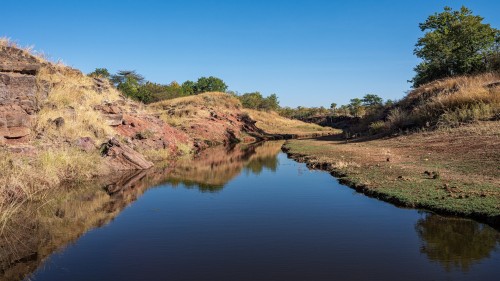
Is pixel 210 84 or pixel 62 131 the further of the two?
pixel 210 84

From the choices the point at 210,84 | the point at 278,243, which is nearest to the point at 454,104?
the point at 278,243

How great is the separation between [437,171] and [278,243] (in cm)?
915

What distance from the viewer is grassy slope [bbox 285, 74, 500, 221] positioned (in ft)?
37.6

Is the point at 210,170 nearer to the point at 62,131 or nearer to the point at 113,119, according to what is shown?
the point at 62,131

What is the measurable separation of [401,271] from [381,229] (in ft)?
8.46

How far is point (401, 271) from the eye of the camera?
7180 millimetres

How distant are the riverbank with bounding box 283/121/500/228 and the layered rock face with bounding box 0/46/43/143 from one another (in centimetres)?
1356

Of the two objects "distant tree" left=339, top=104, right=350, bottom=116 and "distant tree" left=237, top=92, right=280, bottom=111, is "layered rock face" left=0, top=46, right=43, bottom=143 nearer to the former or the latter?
"distant tree" left=237, top=92, right=280, bottom=111

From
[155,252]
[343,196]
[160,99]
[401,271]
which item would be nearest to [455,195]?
[343,196]

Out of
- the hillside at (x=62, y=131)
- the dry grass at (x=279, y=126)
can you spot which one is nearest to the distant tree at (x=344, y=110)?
the dry grass at (x=279, y=126)

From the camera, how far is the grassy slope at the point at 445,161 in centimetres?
1145

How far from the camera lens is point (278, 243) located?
881 centimetres

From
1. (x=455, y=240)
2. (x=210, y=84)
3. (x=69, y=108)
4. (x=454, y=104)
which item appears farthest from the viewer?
(x=210, y=84)

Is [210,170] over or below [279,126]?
below
